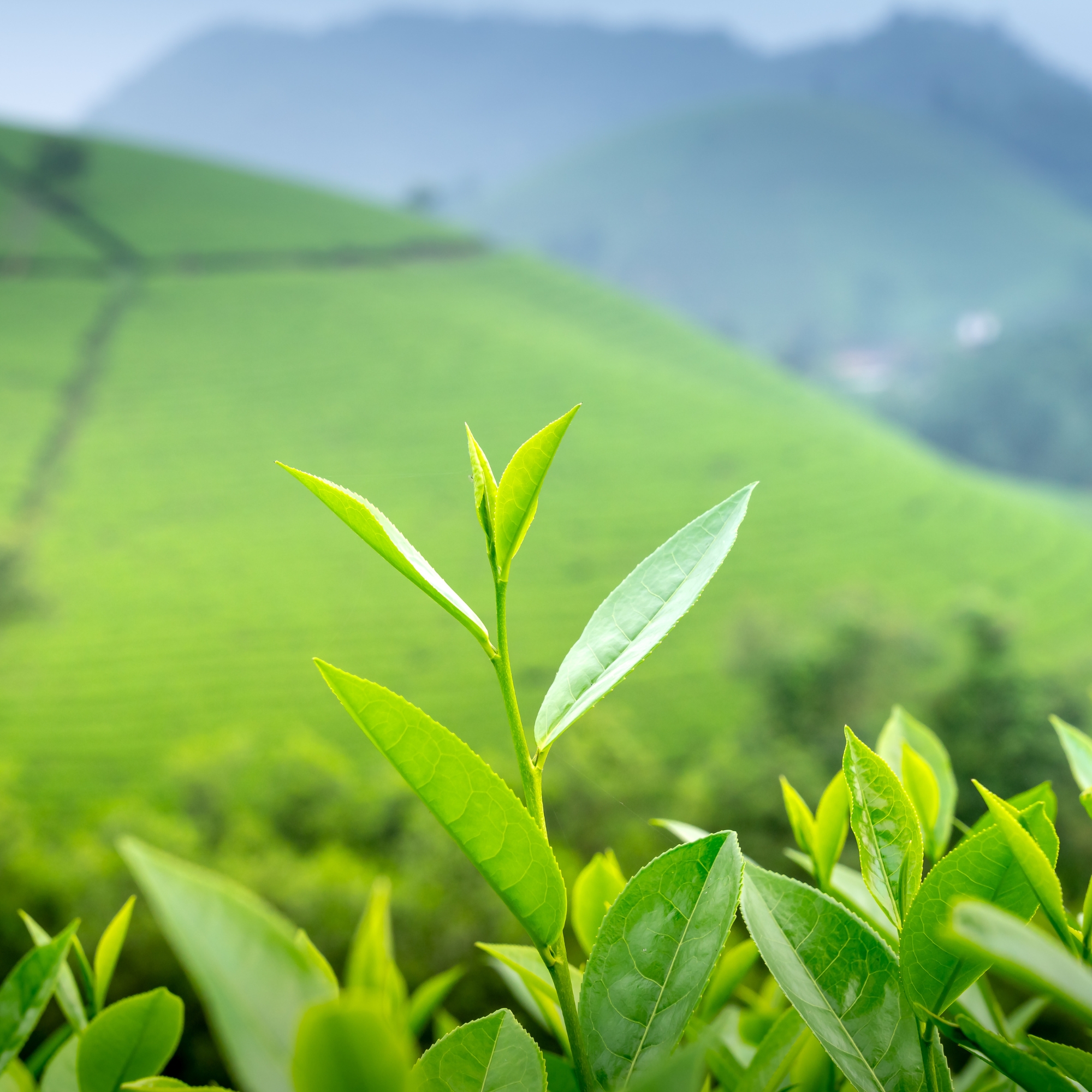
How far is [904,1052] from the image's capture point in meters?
0.17

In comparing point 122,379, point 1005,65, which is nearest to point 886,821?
point 122,379

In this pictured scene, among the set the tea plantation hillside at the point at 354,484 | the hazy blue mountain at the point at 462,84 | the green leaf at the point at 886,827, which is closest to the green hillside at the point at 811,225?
the hazy blue mountain at the point at 462,84

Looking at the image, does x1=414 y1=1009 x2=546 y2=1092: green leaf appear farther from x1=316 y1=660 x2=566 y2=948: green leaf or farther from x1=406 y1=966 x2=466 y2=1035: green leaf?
x1=406 y1=966 x2=466 y2=1035: green leaf

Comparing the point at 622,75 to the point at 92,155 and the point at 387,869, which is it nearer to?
the point at 92,155

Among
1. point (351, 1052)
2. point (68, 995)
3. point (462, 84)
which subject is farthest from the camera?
point (462, 84)

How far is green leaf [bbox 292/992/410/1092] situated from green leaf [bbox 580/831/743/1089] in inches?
2.8

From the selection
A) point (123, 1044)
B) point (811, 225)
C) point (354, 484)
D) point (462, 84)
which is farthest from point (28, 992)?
point (462, 84)

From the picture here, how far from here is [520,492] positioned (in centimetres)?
17

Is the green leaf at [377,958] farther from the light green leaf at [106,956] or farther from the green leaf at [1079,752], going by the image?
the green leaf at [1079,752]

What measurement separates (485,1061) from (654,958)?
4 cm

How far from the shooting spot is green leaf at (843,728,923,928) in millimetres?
172

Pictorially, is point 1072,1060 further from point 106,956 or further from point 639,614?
point 106,956

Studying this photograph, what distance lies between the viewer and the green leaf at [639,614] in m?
0.18

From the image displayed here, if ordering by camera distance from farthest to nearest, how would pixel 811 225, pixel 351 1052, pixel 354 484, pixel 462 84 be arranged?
pixel 462 84 < pixel 811 225 < pixel 354 484 < pixel 351 1052
